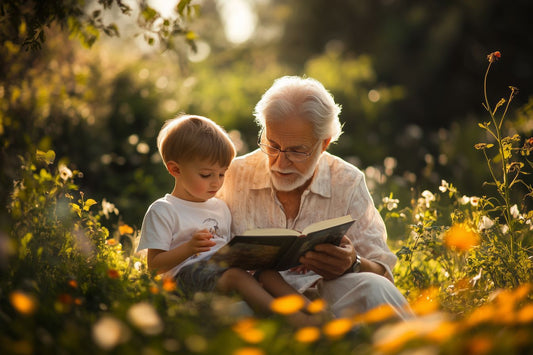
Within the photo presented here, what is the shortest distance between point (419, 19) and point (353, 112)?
7440mm

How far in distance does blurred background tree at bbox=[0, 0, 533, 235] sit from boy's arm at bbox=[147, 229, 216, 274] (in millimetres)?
807

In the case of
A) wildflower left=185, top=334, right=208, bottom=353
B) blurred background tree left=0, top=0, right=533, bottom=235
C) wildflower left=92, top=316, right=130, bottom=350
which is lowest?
wildflower left=185, top=334, right=208, bottom=353

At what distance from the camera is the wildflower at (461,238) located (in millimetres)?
3400

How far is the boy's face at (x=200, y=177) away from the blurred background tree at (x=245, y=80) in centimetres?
74

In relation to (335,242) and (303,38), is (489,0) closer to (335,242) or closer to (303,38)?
(303,38)

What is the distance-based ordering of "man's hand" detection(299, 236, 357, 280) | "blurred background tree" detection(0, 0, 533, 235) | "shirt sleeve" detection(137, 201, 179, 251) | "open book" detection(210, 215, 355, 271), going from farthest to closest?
"blurred background tree" detection(0, 0, 533, 235) < "shirt sleeve" detection(137, 201, 179, 251) < "man's hand" detection(299, 236, 357, 280) < "open book" detection(210, 215, 355, 271)

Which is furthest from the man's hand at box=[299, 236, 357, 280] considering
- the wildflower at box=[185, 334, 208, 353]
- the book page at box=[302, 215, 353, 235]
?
the wildflower at box=[185, 334, 208, 353]

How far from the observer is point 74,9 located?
10.6 feet

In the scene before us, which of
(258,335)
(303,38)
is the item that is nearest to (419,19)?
(303,38)

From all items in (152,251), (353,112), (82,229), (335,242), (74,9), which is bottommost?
(335,242)

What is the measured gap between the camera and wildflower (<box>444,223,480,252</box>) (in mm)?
3400

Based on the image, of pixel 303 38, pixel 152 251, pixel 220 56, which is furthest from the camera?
pixel 303 38

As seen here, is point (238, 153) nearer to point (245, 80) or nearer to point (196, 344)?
point (245, 80)

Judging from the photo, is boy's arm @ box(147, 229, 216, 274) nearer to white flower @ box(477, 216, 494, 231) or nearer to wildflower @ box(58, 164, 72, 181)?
wildflower @ box(58, 164, 72, 181)
